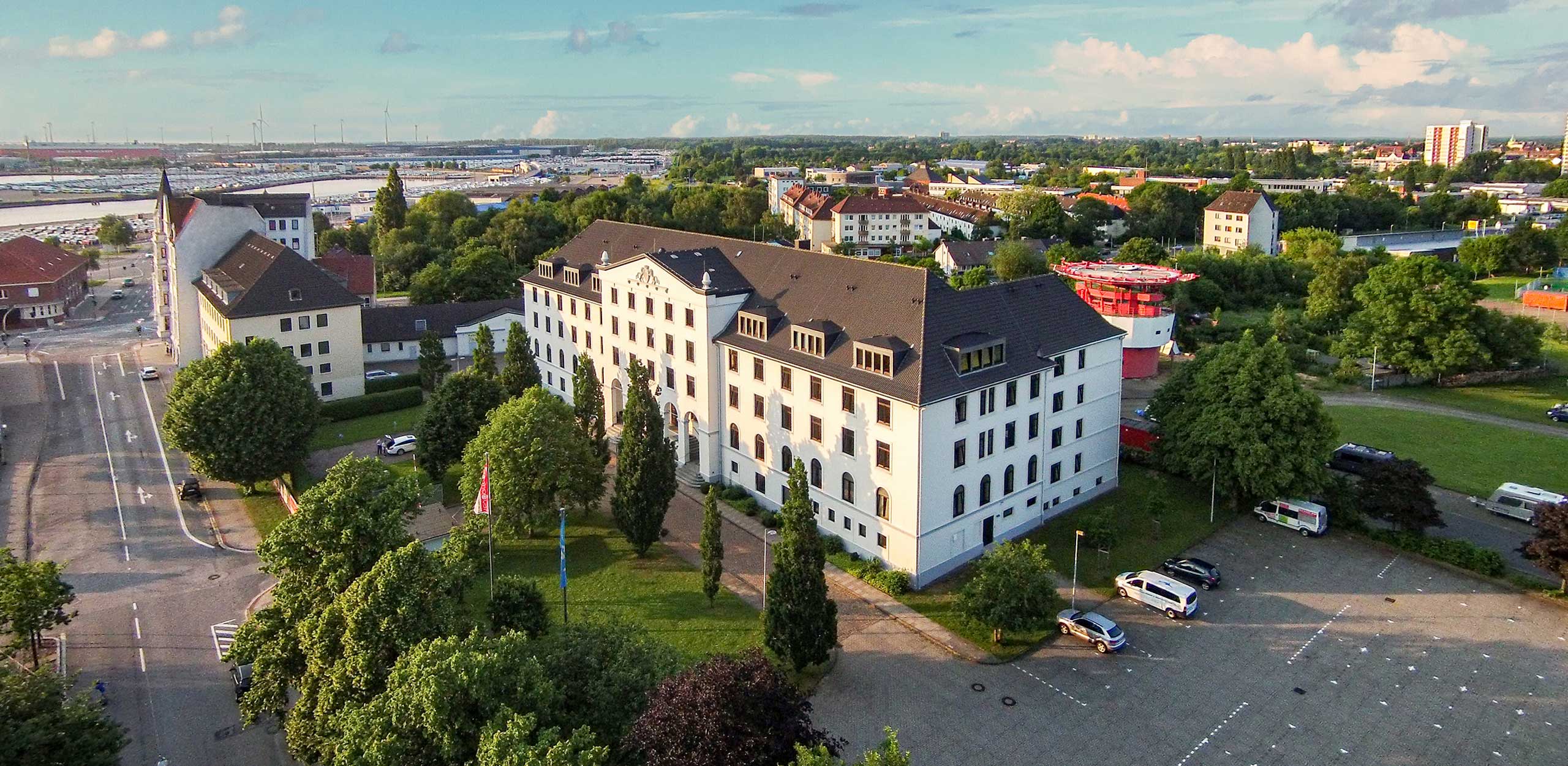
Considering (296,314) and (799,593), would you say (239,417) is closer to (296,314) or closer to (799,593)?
(296,314)

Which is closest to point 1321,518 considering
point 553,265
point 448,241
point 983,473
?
point 983,473

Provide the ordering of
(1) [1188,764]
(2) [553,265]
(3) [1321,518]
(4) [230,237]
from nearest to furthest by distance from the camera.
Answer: (1) [1188,764] < (3) [1321,518] < (2) [553,265] < (4) [230,237]

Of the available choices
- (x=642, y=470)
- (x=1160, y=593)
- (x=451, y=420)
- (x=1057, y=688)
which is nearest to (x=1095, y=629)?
(x=1057, y=688)

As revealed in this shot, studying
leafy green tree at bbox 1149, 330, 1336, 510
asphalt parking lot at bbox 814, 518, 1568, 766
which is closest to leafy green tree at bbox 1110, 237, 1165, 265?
leafy green tree at bbox 1149, 330, 1336, 510

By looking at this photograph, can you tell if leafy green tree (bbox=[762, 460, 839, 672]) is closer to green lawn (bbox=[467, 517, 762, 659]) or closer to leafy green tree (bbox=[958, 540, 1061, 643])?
green lawn (bbox=[467, 517, 762, 659])

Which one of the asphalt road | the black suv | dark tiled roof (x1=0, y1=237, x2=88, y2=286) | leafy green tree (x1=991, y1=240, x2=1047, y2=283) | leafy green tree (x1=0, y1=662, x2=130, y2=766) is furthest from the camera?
leafy green tree (x1=991, y1=240, x2=1047, y2=283)

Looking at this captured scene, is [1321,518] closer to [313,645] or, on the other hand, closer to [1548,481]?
[1548,481]

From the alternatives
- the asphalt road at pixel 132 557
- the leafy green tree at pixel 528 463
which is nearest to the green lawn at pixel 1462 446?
the leafy green tree at pixel 528 463
